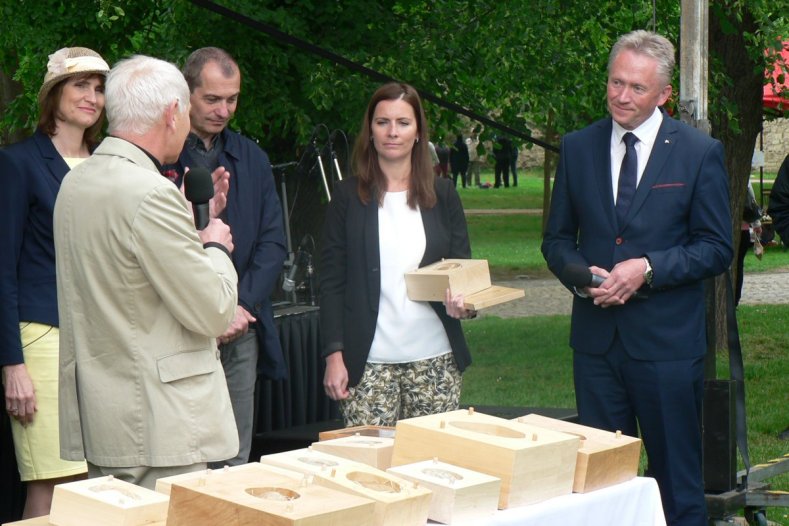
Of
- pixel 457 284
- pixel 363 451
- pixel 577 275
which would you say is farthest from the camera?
pixel 577 275

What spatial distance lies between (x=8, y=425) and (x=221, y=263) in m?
1.81

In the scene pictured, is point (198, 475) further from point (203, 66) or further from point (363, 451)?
point (203, 66)

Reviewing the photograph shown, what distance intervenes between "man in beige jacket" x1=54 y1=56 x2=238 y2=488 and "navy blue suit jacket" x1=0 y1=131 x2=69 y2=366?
970mm

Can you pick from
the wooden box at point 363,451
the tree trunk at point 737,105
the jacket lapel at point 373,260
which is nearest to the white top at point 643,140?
the jacket lapel at point 373,260

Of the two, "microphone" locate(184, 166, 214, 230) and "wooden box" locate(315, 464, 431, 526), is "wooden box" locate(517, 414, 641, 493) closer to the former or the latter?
"wooden box" locate(315, 464, 431, 526)

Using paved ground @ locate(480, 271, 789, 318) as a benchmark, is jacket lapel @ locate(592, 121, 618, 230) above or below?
above

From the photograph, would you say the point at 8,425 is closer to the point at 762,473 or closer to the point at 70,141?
the point at 70,141

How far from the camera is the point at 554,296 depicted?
53.6ft

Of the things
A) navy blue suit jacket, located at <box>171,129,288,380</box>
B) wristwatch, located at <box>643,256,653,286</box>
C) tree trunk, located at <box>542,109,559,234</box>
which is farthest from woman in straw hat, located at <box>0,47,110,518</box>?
tree trunk, located at <box>542,109,559,234</box>

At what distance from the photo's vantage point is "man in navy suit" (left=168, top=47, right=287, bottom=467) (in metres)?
4.63

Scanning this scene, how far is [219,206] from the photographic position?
411cm

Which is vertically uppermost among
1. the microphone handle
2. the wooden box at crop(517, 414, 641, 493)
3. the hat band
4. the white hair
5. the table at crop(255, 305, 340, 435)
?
the hat band

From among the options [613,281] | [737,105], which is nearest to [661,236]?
[613,281]

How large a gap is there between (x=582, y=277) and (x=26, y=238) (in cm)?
198
